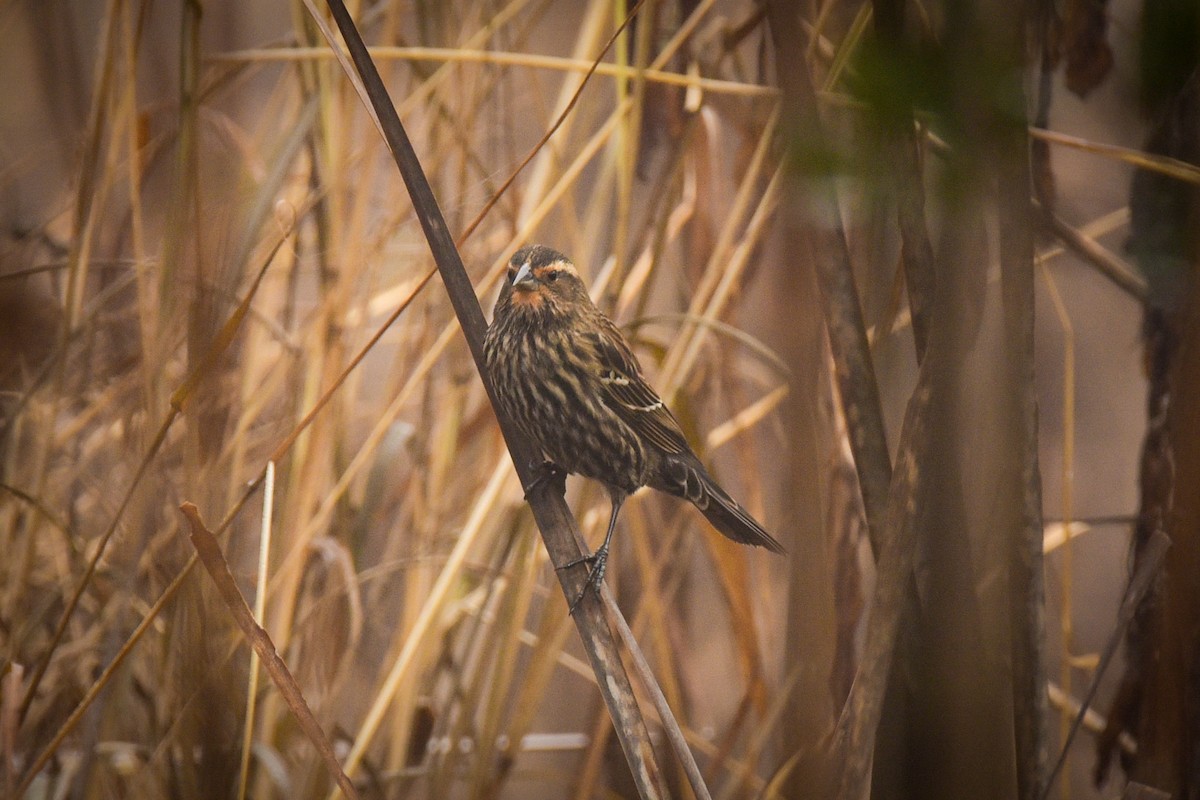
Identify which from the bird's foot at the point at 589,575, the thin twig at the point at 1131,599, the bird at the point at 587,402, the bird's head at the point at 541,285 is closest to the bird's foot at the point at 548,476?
the bird at the point at 587,402

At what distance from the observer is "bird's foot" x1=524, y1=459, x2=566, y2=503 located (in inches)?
46.8

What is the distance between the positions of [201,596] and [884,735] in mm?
873

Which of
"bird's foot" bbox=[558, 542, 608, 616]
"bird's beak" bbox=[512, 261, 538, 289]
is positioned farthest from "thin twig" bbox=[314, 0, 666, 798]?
"bird's beak" bbox=[512, 261, 538, 289]

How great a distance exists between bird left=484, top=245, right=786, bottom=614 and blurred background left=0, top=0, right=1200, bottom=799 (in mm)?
55

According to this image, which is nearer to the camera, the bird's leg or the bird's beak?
the bird's leg

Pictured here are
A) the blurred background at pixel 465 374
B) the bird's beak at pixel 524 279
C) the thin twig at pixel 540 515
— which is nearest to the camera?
the thin twig at pixel 540 515

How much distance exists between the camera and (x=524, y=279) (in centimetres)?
132

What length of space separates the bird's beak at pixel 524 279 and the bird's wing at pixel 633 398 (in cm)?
16

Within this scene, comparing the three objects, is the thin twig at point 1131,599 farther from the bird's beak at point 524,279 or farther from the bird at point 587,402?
the bird's beak at point 524,279

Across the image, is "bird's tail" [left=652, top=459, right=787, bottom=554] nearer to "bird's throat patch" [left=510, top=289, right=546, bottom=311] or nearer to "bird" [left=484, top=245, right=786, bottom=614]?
"bird" [left=484, top=245, right=786, bottom=614]

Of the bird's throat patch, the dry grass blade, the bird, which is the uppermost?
the bird's throat patch

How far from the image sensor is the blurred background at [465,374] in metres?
1.13

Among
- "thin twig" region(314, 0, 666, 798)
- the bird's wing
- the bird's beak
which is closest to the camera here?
"thin twig" region(314, 0, 666, 798)

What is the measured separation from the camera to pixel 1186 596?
1.11 metres
